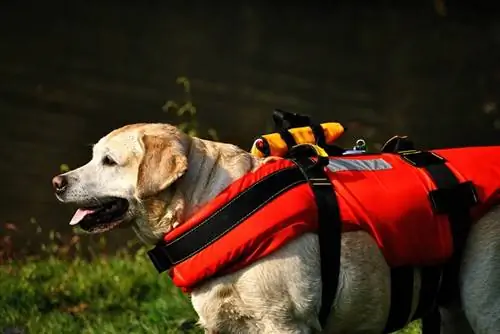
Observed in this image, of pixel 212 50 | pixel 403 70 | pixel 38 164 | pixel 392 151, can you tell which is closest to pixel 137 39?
pixel 212 50

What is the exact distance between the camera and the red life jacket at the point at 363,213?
13.9 ft

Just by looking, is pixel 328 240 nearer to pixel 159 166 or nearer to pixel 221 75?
pixel 159 166

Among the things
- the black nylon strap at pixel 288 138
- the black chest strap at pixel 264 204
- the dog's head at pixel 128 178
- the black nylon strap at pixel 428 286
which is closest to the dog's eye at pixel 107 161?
the dog's head at pixel 128 178

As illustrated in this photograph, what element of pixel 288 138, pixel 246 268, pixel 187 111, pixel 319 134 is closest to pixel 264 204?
pixel 246 268

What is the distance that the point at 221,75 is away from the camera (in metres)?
16.9

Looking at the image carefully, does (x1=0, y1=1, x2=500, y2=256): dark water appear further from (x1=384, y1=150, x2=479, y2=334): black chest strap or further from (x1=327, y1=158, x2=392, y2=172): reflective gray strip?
(x1=384, y1=150, x2=479, y2=334): black chest strap

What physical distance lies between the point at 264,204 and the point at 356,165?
551 millimetres

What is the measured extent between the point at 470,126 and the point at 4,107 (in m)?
6.32

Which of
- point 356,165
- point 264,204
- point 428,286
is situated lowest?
point 428,286

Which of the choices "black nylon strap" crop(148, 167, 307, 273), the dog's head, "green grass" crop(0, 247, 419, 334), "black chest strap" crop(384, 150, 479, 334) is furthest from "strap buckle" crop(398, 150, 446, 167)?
"green grass" crop(0, 247, 419, 334)

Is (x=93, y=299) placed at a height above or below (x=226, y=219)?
below

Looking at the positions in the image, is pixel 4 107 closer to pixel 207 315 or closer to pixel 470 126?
pixel 470 126

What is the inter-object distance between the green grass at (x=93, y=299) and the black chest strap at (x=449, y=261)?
123 cm

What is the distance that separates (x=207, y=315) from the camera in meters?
4.35
